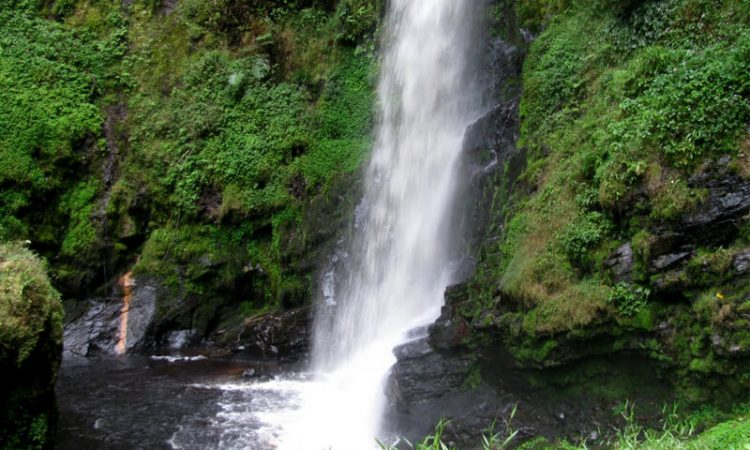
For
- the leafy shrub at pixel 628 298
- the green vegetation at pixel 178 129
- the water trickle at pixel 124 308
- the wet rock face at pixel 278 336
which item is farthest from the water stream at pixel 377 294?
the leafy shrub at pixel 628 298

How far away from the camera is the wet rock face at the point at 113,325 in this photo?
554 inches

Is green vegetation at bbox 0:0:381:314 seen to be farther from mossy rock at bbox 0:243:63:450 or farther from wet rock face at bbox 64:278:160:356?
mossy rock at bbox 0:243:63:450

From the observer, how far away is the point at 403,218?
1300 centimetres

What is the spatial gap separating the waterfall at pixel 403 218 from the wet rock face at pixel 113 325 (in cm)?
440

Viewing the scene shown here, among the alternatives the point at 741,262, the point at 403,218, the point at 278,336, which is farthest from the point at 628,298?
the point at 278,336

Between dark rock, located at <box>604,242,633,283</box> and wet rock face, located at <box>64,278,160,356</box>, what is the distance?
11.1 m

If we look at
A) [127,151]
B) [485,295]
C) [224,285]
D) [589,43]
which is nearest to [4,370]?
[485,295]

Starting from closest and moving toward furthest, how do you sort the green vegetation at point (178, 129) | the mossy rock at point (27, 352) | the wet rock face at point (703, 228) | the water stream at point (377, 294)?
the wet rock face at point (703, 228)
the mossy rock at point (27, 352)
the water stream at point (377, 294)
the green vegetation at point (178, 129)

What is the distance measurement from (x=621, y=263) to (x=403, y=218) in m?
6.47

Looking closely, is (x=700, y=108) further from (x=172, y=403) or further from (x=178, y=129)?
(x=178, y=129)

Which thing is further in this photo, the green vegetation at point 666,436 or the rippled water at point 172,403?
the rippled water at point 172,403

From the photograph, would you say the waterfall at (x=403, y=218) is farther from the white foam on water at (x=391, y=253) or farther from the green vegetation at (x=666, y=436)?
the green vegetation at (x=666, y=436)

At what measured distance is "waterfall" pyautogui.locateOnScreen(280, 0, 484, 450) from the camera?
11086 mm

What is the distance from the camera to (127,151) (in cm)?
1652
